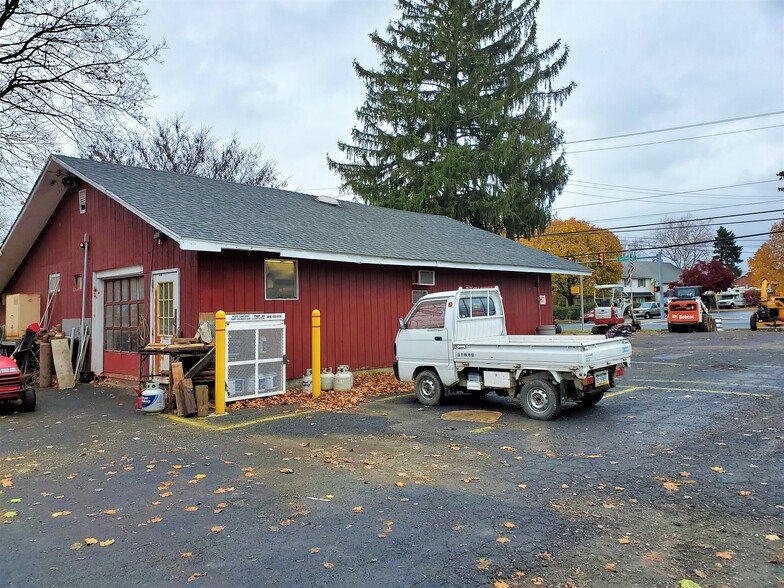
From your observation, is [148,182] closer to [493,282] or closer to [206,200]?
[206,200]

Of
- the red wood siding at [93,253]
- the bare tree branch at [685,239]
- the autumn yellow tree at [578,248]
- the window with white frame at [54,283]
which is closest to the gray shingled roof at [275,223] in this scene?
the red wood siding at [93,253]

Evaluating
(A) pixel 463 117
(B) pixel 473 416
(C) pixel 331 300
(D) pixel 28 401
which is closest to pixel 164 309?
(D) pixel 28 401

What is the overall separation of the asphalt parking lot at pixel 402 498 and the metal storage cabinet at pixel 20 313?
779 cm

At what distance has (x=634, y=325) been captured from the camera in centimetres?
3009

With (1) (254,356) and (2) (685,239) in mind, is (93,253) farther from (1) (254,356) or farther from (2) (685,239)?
(2) (685,239)

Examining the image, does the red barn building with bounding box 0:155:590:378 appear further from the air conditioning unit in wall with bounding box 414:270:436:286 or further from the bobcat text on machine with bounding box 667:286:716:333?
the bobcat text on machine with bounding box 667:286:716:333

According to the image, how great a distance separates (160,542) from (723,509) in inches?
179

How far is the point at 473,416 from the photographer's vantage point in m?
8.60

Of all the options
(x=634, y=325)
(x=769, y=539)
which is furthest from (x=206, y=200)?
(x=634, y=325)

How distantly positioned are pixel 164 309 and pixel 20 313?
270 inches

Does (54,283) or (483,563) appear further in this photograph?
(54,283)

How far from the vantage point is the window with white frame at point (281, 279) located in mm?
11773

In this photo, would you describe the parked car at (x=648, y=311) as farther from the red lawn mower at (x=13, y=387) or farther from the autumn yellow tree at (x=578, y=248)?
the red lawn mower at (x=13, y=387)

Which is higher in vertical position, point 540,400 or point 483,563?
point 540,400
